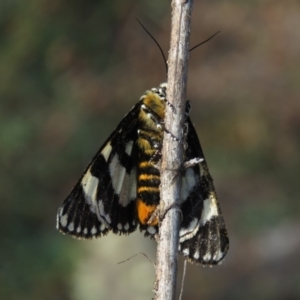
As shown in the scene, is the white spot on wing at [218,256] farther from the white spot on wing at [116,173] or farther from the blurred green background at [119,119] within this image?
the blurred green background at [119,119]

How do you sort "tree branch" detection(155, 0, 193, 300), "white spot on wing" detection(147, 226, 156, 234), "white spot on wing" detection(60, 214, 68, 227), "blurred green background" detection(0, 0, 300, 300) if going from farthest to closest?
"blurred green background" detection(0, 0, 300, 300), "white spot on wing" detection(60, 214, 68, 227), "white spot on wing" detection(147, 226, 156, 234), "tree branch" detection(155, 0, 193, 300)

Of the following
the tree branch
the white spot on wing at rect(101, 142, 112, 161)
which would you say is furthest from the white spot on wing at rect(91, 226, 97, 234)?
the tree branch

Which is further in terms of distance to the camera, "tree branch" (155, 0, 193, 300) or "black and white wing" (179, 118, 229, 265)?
"black and white wing" (179, 118, 229, 265)

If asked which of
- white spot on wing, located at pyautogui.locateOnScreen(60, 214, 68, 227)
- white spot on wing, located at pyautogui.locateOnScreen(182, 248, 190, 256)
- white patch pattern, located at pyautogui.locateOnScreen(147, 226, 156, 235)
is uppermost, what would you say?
white spot on wing, located at pyautogui.locateOnScreen(60, 214, 68, 227)

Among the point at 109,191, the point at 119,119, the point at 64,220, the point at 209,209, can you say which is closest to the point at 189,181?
the point at 209,209

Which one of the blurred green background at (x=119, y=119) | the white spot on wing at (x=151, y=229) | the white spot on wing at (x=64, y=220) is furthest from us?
the blurred green background at (x=119, y=119)

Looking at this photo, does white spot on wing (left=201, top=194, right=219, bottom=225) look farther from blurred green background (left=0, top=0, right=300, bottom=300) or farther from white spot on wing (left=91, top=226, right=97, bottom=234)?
blurred green background (left=0, top=0, right=300, bottom=300)

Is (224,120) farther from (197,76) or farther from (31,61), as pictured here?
(31,61)

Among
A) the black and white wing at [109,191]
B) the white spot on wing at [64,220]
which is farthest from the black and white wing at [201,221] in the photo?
the white spot on wing at [64,220]
